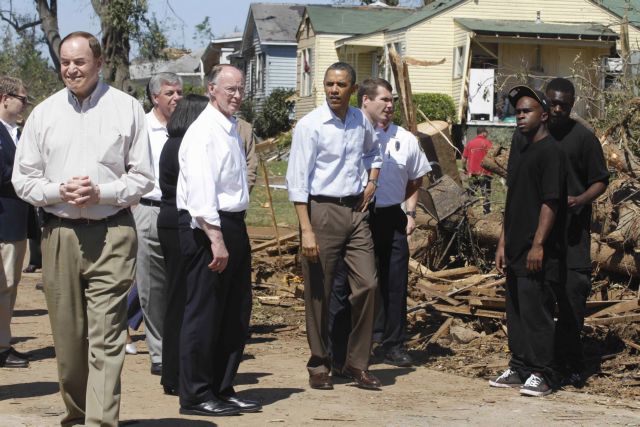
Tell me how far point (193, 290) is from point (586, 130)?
3.20 m

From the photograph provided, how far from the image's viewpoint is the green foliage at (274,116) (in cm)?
5094

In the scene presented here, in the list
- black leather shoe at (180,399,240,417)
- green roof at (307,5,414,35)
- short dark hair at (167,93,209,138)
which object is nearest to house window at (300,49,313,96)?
green roof at (307,5,414,35)

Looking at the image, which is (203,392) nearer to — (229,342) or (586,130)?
(229,342)

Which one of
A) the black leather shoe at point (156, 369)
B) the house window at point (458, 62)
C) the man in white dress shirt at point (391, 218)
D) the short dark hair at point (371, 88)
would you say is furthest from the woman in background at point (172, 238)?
the house window at point (458, 62)

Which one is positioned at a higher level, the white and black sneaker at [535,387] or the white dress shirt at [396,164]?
the white dress shirt at [396,164]

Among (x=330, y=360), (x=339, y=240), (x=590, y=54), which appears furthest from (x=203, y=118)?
(x=590, y=54)

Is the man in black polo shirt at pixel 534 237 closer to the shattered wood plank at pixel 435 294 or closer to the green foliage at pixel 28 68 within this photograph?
the shattered wood plank at pixel 435 294

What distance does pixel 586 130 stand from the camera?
8227 mm

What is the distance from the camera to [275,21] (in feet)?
191

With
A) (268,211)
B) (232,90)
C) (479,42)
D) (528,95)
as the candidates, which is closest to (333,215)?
(232,90)

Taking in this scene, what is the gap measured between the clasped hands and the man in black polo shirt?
343 centimetres

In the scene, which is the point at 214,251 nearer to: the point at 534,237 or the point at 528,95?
the point at 534,237

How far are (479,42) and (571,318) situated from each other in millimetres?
32244

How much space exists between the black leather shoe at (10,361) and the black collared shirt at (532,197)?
3.79 metres
